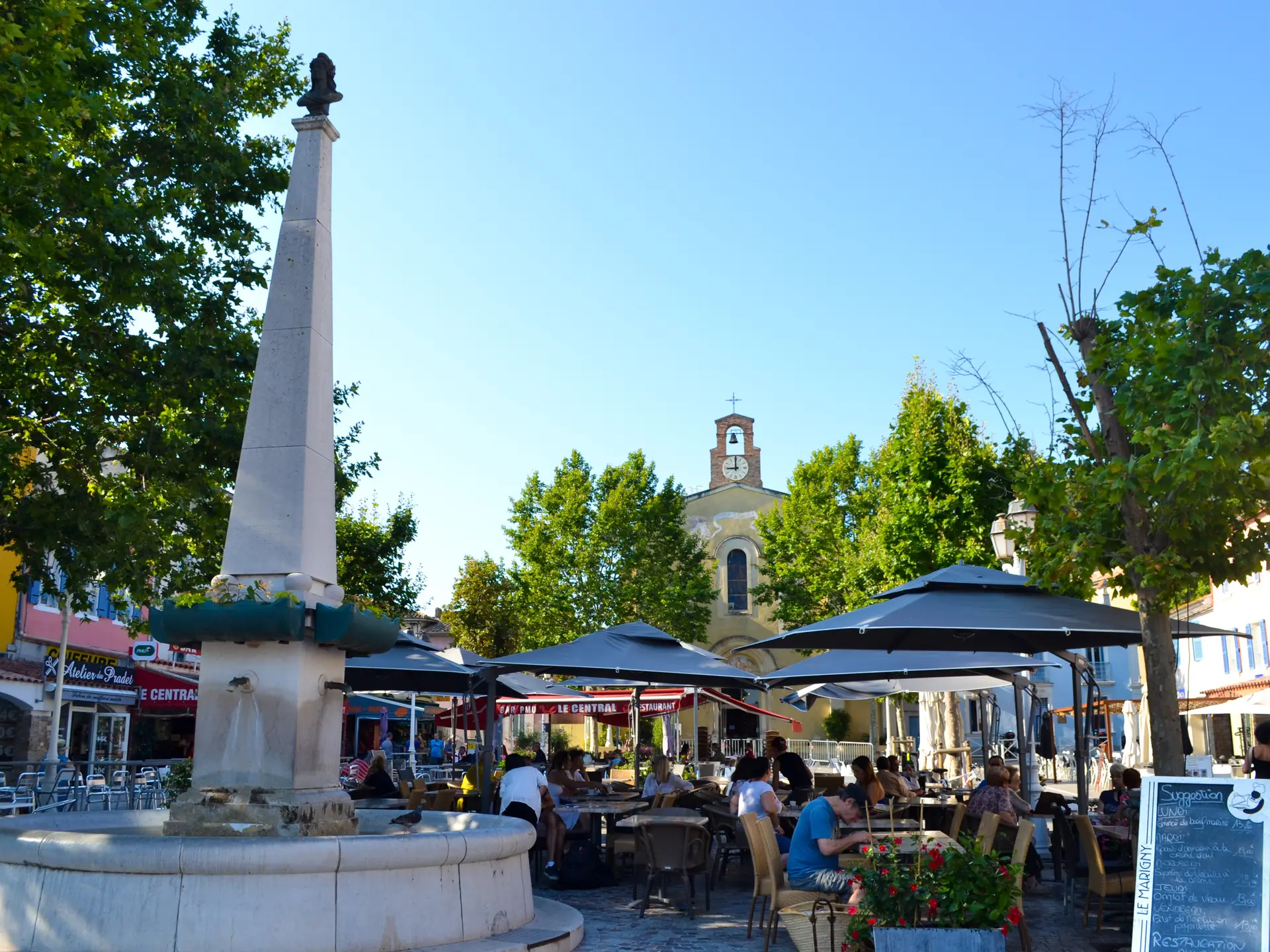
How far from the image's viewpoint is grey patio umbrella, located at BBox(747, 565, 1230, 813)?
9.04 m

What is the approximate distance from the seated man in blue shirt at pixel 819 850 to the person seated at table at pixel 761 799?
1.36m

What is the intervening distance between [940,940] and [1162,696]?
3609 mm

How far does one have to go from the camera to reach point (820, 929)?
22.0ft

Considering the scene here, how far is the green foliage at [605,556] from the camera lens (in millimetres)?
40938

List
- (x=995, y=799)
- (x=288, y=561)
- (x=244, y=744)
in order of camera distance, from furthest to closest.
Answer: (x=995, y=799) < (x=288, y=561) < (x=244, y=744)

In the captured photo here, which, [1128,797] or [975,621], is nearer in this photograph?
[975,621]

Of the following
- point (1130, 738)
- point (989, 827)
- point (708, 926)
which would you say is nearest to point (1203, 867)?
point (989, 827)

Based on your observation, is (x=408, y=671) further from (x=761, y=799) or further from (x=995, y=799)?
(x=995, y=799)

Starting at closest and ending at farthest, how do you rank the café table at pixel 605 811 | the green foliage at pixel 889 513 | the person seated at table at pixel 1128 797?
the person seated at table at pixel 1128 797 < the café table at pixel 605 811 < the green foliage at pixel 889 513

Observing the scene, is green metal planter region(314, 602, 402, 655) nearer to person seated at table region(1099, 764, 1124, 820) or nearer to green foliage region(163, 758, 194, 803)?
person seated at table region(1099, 764, 1124, 820)

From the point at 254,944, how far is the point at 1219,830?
4.95 m

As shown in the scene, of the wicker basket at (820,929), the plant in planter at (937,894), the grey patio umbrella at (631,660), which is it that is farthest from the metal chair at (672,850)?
the plant in planter at (937,894)

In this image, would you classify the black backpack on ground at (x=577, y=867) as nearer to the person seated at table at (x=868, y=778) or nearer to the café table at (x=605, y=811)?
the café table at (x=605, y=811)

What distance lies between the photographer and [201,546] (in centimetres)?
1376
